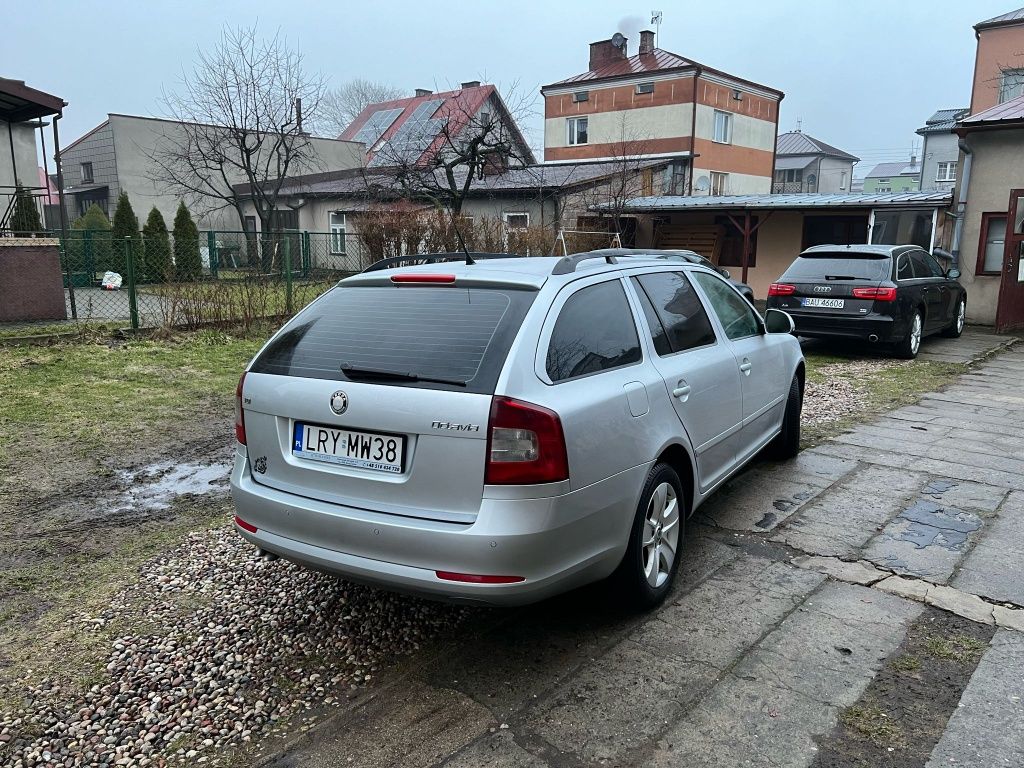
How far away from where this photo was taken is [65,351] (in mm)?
10594

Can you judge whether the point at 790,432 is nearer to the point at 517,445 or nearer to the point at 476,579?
the point at 517,445

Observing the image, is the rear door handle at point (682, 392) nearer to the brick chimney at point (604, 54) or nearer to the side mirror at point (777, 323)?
the side mirror at point (777, 323)

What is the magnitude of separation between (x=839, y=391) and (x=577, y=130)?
32.4 m

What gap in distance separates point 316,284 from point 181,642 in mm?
12298

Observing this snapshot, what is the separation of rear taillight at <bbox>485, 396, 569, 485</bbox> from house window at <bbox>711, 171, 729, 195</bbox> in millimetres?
33826

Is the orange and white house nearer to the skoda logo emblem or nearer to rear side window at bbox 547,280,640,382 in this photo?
rear side window at bbox 547,280,640,382

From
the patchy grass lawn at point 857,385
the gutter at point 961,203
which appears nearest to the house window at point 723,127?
the gutter at point 961,203

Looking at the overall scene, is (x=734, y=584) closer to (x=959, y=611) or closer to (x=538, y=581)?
(x=959, y=611)

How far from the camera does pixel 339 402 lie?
3.10 meters

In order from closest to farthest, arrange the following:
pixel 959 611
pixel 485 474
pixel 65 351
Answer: pixel 485 474
pixel 959 611
pixel 65 351

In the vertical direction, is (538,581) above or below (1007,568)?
above

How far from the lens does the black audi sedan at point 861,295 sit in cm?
1063

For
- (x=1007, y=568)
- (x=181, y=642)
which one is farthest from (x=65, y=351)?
(x=1007, y=568)

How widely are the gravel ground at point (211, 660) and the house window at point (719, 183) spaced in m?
33.5
